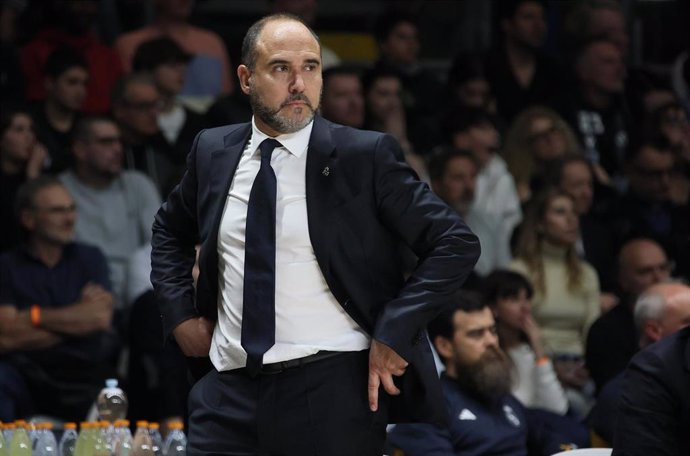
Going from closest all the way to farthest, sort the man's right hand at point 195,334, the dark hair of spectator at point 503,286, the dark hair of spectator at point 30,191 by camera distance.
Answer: the man's right hand at point 195,334 → the dark hair of spectator at point 30,191 → the dark hair of spectator at point 503,286

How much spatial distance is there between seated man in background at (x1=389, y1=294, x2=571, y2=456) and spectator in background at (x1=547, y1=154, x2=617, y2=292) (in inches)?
90.1

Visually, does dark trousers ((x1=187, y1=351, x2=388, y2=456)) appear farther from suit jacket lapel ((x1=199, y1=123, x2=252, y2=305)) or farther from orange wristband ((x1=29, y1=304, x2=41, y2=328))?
orange wristband ((x1=29, y1=304, x2=41, y2=328))

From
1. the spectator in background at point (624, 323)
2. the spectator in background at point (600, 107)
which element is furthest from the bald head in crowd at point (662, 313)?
the spectator in background at point (600, 107)

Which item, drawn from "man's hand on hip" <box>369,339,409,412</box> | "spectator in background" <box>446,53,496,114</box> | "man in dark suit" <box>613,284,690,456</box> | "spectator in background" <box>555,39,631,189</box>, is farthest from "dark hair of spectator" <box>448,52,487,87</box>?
"man's hand on hip" <box>369,339,409,412</box>

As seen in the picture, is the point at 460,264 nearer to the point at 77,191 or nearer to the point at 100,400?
the point at 100,400

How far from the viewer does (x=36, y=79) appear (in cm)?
907

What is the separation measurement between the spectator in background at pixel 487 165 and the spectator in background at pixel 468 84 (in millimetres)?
262

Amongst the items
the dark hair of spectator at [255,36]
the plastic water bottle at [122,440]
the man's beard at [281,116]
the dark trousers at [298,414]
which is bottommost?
the plastic water bottle at [122,440]

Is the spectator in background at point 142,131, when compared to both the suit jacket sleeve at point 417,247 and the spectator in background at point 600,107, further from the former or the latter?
the suit jacket sleeve at point 417,247

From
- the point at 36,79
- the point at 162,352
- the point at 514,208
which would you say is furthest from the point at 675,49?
the point at 162,352

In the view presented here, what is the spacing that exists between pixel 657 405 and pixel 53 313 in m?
3.89

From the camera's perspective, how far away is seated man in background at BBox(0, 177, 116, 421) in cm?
724

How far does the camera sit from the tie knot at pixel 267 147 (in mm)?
4082

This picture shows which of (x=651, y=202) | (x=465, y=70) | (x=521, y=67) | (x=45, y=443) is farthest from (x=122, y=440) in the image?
(x=521, y=67)
